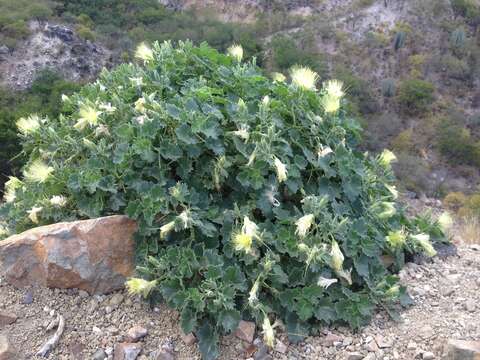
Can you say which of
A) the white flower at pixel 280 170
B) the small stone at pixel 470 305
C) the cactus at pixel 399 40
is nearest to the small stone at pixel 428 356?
the small stone at pixel 470 305

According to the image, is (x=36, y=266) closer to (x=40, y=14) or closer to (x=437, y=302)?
(x=437, y=302)

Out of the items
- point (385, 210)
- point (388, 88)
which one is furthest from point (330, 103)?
point (388, 88)

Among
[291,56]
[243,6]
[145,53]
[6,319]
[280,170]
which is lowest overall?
[243,6]

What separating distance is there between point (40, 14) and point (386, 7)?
16668 mm

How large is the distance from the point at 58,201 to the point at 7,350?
2.61 feet

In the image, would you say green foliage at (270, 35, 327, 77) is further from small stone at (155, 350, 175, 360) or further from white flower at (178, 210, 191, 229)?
small stone at (155, 350, 175, 360)

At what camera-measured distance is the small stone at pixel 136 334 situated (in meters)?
2.71

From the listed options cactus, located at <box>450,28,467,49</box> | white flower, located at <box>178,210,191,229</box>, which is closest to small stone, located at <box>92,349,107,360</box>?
white flower, located at <box>178,210,191,229</box>

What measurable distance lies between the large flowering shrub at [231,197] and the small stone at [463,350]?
42cm

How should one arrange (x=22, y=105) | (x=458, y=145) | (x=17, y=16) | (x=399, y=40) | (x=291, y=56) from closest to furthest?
(x=22, y=105)
(x=458, y=145)
(x=17, y=16)
(x=291, y=56)
(x=399, y=40)

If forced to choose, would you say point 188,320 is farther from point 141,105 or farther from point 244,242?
point 141,105

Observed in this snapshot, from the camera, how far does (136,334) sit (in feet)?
8.89

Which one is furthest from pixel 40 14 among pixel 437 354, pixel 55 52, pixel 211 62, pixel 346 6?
pixel 437 354

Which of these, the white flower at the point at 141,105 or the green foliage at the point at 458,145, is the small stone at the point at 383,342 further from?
the green foliage at the point at 458,145
